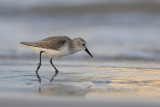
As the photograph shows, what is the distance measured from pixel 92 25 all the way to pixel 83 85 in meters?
7.38

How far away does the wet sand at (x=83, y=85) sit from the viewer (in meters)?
3.78

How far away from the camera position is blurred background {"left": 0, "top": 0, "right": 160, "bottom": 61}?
27.5 ft

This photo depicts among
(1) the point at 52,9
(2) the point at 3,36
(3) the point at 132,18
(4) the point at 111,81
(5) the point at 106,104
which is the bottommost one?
(5) the point at 106,104

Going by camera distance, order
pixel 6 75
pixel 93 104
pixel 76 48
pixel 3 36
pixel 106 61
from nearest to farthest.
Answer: pixel 93 104
pixel 6 75
pixel 76 48
pixel 106 61
pixel 3 36

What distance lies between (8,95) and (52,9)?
10.9m

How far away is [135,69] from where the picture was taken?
19.9 ft

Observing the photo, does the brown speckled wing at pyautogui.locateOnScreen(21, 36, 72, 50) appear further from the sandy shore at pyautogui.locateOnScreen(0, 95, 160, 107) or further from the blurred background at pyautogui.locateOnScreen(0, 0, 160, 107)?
the sandy shore at pyautogui.locateOnScreen(0, 95, 160, 107)

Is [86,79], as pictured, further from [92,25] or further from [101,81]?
[92,25]


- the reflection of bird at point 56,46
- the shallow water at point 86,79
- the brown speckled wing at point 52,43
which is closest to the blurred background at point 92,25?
the shallow water at point 86,79

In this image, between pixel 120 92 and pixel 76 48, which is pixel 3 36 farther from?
pixel 120 92

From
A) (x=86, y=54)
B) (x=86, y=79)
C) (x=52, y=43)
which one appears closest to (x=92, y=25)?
(x=86, y=54)

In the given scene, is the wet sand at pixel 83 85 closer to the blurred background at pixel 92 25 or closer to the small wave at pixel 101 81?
the small wave at pixel 101 81

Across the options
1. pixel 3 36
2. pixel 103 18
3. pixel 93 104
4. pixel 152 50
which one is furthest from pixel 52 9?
pixel 93 104

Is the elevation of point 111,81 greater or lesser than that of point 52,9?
lesser
